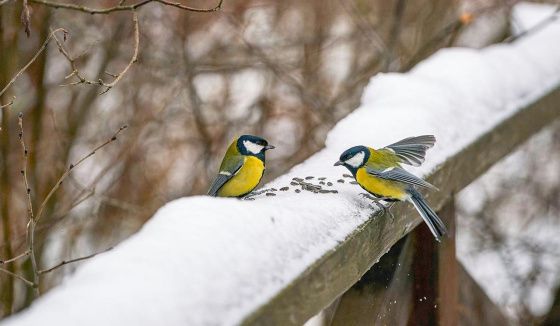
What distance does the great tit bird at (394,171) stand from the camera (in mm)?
2383

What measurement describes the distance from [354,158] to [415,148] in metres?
0.19

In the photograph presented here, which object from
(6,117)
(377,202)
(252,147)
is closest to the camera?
(377,202)

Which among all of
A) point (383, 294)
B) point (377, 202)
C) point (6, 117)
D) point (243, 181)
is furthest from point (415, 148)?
point (6, 117)

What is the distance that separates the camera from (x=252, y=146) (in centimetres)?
334

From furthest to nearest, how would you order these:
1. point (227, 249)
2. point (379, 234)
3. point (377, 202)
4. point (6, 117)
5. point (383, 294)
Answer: point (6, 117) < point (383, 294) < point (377, 202) < point (379, 234) < point (227, 249)

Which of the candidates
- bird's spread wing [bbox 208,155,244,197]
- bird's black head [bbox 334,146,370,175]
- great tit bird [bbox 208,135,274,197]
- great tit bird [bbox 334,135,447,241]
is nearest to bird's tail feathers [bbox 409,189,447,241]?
great tit bird [bbox 334,135,447,241]

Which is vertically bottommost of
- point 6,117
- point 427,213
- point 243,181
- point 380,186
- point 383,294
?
point 383,294

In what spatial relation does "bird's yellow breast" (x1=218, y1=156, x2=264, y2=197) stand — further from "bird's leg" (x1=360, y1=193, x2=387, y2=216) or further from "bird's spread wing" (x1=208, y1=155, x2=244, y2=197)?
"bird's leg" (x1=360, y1=193, x2=387, y2=216)

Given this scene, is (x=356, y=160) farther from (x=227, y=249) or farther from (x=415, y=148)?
(x=227, y=249)

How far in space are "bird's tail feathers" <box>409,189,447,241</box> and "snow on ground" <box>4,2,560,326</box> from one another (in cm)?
11

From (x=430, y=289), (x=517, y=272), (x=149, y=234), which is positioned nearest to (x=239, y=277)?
(x=149, y=234)

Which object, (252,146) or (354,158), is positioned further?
(252,146)

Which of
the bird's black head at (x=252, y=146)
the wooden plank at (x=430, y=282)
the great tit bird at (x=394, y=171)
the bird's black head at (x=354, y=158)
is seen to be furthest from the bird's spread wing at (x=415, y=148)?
the bird's black head at (x=252, y=146)

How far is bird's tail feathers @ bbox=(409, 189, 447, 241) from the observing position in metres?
2.37
